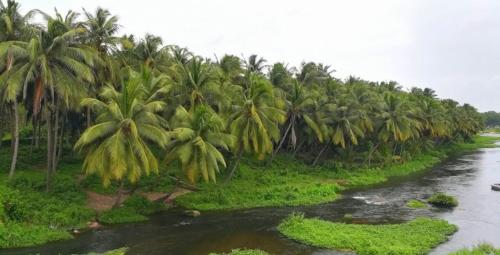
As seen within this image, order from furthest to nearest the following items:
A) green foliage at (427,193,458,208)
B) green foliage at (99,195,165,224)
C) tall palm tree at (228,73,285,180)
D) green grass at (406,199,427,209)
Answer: tall palm tree at (228,73,285,180)
green foliage at (427,193,458,208)
green grass at (406,199,427,209)
green foliage at (99,195,165,224)

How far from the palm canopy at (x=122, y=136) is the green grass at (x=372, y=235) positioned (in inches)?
398

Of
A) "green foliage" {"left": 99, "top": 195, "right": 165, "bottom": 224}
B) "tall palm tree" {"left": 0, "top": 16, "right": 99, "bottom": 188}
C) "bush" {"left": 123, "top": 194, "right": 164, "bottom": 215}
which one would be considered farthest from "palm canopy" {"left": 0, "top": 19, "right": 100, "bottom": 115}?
"bush" {"left": 123, "top": 194, "right": 164, "bottom": 215}

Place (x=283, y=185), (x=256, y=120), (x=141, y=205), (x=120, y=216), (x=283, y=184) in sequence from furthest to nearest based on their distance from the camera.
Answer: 1. (x=283, y=184)
2. (x=283, y=185)
3. (x=256, y=120)
4. (x=141, y=205)
5. (x=120, y=216)

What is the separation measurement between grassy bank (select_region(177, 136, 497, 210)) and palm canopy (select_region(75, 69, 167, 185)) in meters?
8.32

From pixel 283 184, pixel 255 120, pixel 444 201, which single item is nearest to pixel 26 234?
pixel 255 120

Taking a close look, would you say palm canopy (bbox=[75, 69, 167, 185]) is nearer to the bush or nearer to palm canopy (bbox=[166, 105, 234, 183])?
palm canopy (bbox=[166, 105, 234, 183])

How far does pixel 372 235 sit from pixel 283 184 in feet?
67.0

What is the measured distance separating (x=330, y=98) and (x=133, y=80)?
34855 mm

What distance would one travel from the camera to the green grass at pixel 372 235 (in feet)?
88.7

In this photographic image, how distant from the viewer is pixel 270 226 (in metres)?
33.2

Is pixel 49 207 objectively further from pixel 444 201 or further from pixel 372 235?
pixel 444 201

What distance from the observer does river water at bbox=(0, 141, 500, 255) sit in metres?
27.3

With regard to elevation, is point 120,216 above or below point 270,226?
above

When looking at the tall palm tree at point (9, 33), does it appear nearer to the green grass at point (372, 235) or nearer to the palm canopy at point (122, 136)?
the palm canopy at point (122, 136)
